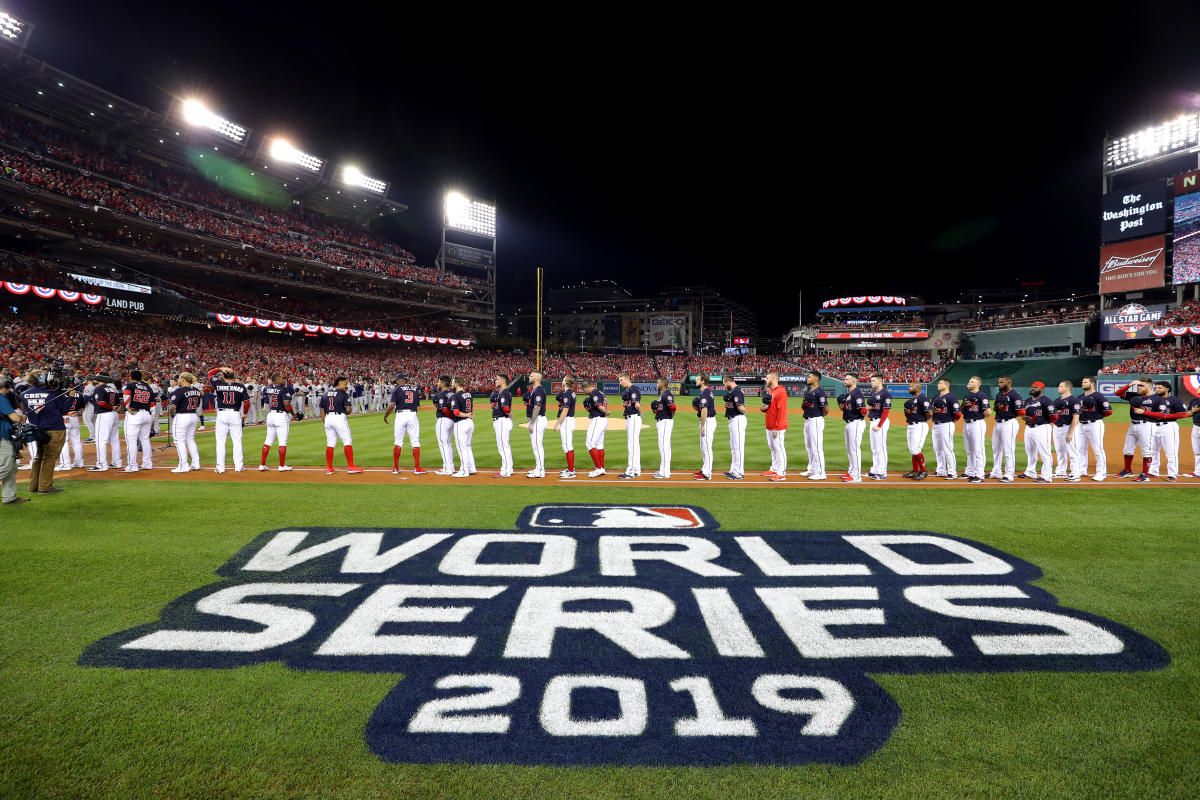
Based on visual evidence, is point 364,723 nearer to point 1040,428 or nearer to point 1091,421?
point 1040,428

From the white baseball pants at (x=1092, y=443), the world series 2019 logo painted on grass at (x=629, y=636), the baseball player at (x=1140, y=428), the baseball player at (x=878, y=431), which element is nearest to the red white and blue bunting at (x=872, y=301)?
the baseball player at (x=1140, y=428)

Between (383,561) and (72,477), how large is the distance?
29.0ft

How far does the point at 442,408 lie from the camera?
10.0 m

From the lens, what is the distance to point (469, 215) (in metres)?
57.1

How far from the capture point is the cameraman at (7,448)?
679 centimetres

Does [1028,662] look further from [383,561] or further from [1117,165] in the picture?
[1117,165]

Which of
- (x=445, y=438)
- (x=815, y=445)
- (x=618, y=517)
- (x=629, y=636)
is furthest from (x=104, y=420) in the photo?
(x=815, y=445)

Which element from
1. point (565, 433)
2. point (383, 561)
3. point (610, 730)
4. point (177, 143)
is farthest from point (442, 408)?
point (177, 143)

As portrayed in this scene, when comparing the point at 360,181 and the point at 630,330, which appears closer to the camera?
the point at 360,181

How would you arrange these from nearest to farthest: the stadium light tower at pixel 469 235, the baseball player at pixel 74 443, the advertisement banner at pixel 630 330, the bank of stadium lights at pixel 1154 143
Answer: the baseball player at pixel 74 443 < the bank of stadium lights at pixel 1154 143 < the stadium light tower at pixel 469 235 < the advertisement banner at pixel 630 330

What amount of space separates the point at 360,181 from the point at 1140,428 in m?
51.8

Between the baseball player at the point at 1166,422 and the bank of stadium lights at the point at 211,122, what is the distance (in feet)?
159

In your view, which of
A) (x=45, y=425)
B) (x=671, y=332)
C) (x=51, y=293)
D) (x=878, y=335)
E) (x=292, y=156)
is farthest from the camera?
(x=671, y=332)

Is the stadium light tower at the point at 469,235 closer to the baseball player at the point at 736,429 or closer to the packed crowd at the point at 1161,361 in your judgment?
the baseball player at the point at 736,429
